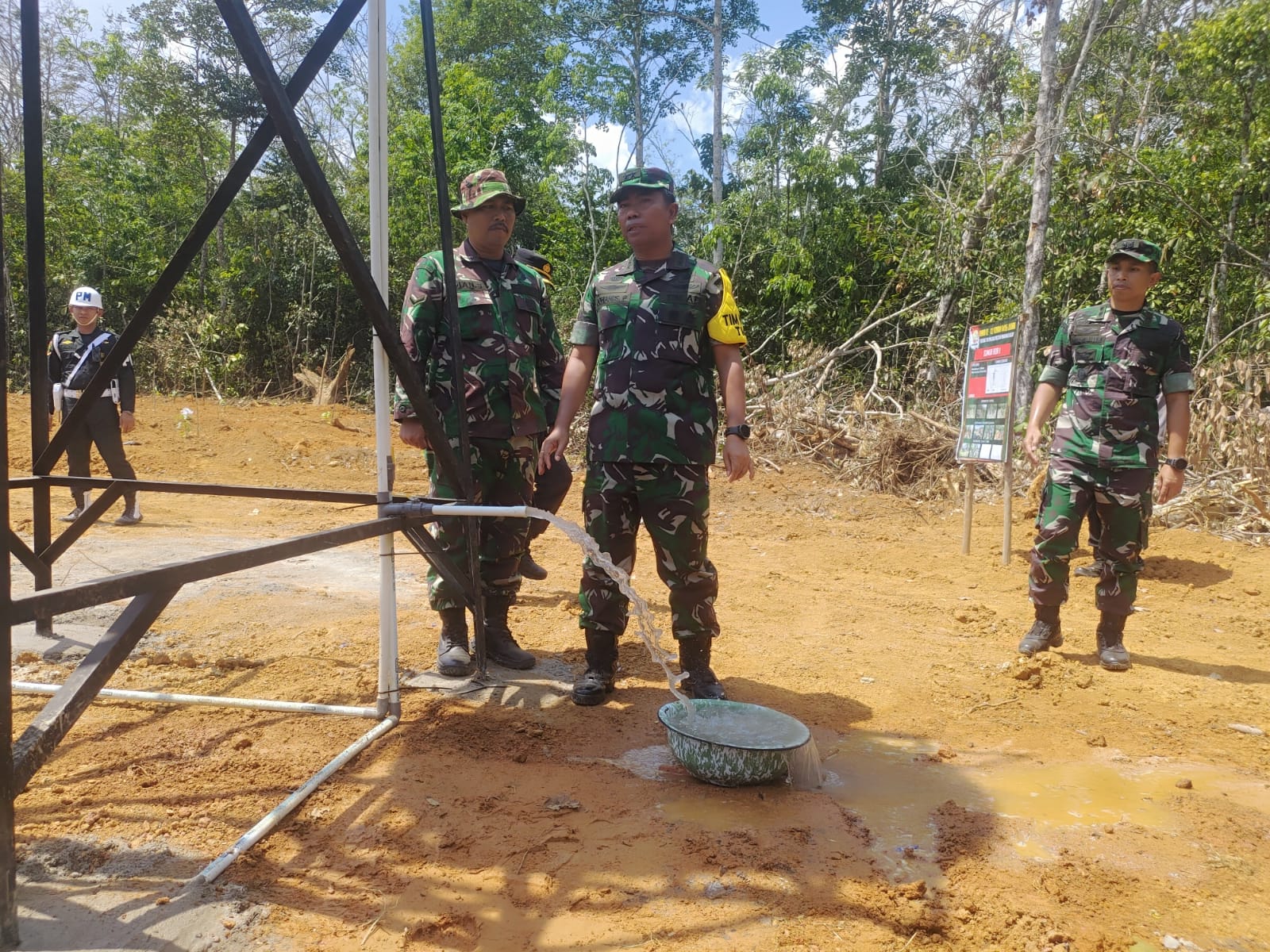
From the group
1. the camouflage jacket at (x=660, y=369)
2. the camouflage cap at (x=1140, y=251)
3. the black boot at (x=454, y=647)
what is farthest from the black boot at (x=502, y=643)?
the camouflage cap at (x=1140, y=251)

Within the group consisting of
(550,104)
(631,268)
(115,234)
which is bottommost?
(631,268)

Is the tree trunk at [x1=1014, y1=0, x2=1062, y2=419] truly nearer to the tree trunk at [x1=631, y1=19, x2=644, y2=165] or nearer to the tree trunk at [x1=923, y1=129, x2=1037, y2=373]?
the tree trunk at [x1=923, y1=129, x2=1037, y2=373]

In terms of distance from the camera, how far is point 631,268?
3389 millimetres

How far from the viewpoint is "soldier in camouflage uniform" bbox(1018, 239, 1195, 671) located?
399 centimetres

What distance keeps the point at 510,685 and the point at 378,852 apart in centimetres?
134

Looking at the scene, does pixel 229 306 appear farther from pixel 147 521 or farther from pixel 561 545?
pixel 561 545

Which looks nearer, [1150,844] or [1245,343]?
[1150,844]

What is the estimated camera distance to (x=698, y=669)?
345cm

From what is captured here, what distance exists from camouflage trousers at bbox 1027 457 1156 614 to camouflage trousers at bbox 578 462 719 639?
186 centimetres

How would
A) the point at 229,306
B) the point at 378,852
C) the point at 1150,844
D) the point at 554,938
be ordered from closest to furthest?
the point at 554,938
the point at 378,852
the point at 1150,844
the point at 229,306

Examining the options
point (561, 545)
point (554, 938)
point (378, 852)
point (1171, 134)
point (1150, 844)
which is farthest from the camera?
point (1171, 134)

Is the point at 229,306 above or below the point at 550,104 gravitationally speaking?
below

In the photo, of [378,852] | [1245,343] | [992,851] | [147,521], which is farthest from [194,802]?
[1245,343]

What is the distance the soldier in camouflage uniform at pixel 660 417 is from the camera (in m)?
3.25
